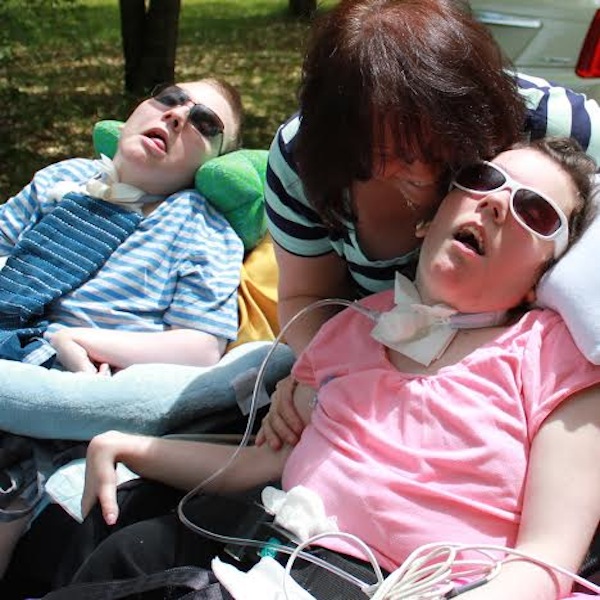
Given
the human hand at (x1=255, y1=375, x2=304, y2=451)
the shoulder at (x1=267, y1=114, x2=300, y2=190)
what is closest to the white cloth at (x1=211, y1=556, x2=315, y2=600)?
the human hand at (x1=255, y1=375, x2=304, y2=451)

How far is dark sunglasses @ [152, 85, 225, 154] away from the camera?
2826 mm

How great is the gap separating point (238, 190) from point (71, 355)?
2.31 ft

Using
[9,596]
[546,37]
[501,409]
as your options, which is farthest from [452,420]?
[546,37]

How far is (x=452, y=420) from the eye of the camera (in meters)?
1.60

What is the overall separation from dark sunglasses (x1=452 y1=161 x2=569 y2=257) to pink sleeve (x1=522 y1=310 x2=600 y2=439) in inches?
5.9

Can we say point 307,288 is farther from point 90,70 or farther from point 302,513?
point 90,70

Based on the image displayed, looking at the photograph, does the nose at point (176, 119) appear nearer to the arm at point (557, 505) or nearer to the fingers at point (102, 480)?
the fingers at point (102, 480)

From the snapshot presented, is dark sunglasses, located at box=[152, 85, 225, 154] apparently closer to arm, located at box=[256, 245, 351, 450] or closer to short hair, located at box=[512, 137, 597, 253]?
arm, located at box=[256, 245, 351, 450]

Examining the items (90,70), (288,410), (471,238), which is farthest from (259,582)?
(90,70)

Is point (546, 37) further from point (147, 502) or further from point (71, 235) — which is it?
point (147, 502)

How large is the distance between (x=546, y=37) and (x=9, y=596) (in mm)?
3319

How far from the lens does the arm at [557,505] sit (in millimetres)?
1421

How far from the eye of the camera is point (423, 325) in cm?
175

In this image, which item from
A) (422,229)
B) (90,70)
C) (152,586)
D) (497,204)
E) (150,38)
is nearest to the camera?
(152,586)
